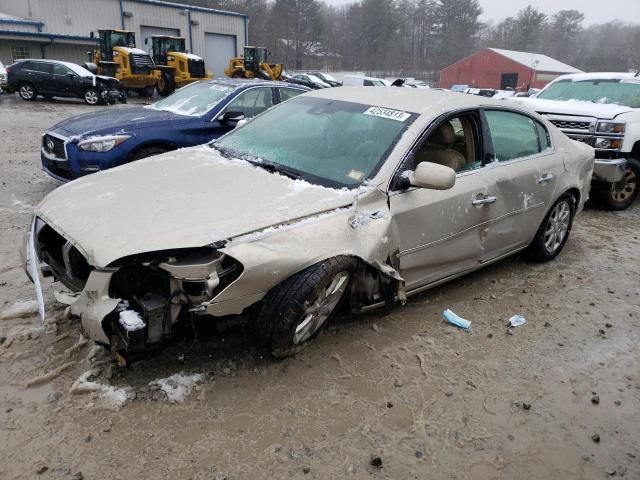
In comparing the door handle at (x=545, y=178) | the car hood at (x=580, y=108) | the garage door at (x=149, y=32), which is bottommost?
the door handle at (x=545, y=178)

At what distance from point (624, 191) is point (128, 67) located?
1963 centimetres

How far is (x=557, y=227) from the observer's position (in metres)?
4.89

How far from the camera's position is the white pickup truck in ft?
22.0

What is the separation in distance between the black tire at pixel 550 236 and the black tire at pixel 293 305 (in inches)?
98.7

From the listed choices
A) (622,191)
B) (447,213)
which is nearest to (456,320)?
(447,213)

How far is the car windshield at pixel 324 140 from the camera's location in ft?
11.1

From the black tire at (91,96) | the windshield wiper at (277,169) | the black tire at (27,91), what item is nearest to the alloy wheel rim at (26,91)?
the black tire at (27,91)

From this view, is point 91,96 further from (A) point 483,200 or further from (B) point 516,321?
(B) point 516,321

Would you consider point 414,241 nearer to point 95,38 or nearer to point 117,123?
point 117,123

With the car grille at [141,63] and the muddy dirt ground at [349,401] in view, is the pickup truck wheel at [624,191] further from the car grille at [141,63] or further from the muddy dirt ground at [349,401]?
the car grille at [141,63]

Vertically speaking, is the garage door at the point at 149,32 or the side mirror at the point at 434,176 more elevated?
the garage door at the point at 149,32

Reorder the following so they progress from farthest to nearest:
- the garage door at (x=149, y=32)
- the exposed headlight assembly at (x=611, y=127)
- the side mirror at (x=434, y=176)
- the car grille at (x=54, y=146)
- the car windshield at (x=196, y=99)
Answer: the garage door at (x=149, y=32)
the exposed headlight assembly at (x=611, y=127)
the car windshield at (x=196, y=99)
the car grille at (x=54, y=146)
the side mirror at (x=434, y=176)

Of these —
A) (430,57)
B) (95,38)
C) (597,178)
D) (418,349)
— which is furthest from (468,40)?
(418,349)

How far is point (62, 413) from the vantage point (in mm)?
2629
